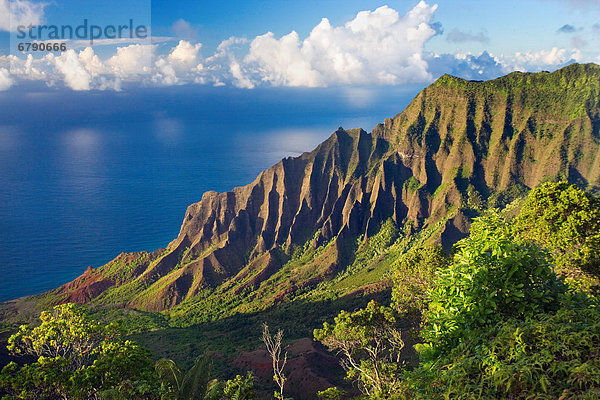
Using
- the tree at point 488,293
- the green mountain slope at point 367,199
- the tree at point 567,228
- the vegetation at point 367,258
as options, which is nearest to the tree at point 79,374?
the vegetation at point 367,258

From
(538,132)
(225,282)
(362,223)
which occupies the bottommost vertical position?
(225,282)

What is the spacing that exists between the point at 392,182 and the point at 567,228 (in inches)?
3293

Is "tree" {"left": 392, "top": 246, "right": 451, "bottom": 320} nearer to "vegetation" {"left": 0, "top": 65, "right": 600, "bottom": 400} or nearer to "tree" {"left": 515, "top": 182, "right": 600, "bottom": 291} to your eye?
"vegetation" {"left": 0, "top": 65, "right": 600, "bottom": 400}

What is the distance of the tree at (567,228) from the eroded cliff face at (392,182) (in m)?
58.0

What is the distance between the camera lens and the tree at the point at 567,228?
2022 cm

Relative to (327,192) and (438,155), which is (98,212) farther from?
(438,155)

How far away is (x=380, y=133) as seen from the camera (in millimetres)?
119375

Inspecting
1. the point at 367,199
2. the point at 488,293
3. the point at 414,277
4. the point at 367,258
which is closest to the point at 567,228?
the point at 414,277

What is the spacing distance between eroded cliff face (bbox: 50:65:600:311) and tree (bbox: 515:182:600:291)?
190 ft

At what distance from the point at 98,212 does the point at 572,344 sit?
202 meters

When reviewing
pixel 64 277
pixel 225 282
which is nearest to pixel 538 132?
pixel 225 282

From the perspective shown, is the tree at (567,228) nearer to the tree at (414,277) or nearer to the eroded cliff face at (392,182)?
the tree at (414,277)

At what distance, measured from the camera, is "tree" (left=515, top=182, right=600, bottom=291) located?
66.3ft

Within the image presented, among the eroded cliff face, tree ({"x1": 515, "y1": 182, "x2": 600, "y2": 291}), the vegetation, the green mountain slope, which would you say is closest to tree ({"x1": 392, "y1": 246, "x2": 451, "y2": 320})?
the vegetation
